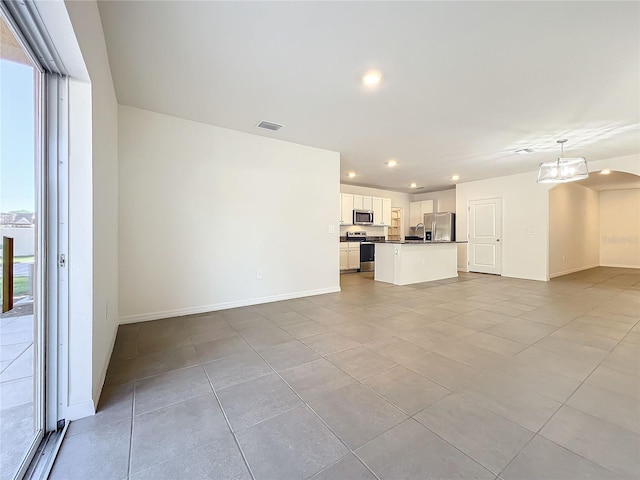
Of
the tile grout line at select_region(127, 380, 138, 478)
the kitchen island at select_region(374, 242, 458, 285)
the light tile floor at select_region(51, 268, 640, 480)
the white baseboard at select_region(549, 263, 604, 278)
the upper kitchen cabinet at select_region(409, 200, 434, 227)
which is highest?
the upper kitchen cabinet at select_region(409, 200, 434, 227)

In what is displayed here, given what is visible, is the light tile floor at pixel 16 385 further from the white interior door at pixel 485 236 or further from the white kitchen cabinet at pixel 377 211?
the white interior door at pixel 485 236

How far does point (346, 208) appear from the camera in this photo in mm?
7574

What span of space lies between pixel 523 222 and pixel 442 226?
6.73 feet

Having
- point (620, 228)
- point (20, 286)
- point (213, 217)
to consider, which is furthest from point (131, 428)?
point (620, 228)

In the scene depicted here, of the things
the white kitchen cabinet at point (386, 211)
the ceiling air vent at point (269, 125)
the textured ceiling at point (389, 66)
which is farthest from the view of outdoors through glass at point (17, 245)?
the white kitchen cabinet at point (386, 211)

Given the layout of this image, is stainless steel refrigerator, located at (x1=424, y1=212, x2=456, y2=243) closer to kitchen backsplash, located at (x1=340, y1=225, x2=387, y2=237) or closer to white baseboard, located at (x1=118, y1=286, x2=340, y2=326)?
kitchen backsplash, located at (x1=340, y1=225, x2=387, y2=237)

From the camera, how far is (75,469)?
1.24 m

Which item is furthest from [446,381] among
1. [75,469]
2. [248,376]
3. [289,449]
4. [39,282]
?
[39,282]

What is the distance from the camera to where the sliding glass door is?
119cm

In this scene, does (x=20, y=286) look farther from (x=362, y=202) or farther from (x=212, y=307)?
(x=362, y=202)

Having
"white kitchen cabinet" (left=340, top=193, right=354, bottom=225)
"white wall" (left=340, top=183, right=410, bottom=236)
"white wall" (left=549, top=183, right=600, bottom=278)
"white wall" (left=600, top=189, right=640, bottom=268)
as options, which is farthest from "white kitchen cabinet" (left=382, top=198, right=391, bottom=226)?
"white wall" (left=600, top=189, right=640, bottom=268)

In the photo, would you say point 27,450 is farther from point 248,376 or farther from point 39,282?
point 248,376

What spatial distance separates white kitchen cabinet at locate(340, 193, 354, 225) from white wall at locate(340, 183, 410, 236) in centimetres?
42

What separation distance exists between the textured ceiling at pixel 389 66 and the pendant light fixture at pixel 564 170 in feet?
1.27
